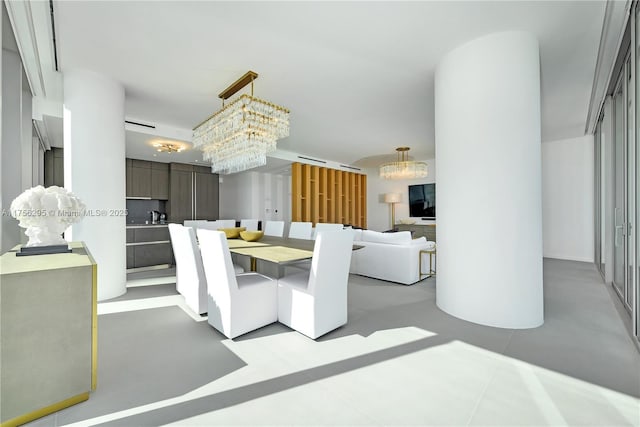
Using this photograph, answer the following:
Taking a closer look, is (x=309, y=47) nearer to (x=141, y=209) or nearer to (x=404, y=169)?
(x=404, y=169)

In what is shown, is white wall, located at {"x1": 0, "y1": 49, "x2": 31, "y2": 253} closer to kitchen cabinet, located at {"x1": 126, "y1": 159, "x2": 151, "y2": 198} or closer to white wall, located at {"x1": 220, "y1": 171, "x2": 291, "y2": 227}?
kitchen cabinet, located at {"x1": 126, "y1": 159, "x2": 151, "y2": 198}

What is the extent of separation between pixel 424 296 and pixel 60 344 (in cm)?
342

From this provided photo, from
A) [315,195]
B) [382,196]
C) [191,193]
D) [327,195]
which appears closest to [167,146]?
[191,193]

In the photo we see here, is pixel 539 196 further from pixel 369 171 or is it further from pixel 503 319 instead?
pixel 369 171

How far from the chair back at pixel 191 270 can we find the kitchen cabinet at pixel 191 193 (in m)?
4.26

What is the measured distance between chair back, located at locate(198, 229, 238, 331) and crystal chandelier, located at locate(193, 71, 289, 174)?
152cm

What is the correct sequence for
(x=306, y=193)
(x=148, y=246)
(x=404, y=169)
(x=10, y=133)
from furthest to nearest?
(x=306, y=193) < (x=404, y=169) < (x=148, y=246) < (x=10, y=133)

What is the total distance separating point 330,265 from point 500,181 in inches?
69.7

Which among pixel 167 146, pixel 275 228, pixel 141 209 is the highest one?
pixel 167 146

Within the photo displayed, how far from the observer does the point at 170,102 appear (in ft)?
13.7

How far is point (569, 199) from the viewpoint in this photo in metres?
6.12

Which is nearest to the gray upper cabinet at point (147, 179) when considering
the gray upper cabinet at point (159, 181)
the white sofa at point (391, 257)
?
the gray upper cabinet at point (159, 181)

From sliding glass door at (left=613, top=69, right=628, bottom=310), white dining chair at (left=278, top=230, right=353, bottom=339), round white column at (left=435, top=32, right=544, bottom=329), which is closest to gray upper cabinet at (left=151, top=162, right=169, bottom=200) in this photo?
white dining chair at (left=278, top=230, right=353, bottom=339)

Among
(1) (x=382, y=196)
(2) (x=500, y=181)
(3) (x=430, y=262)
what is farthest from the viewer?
(1) (x=382, y=196)
